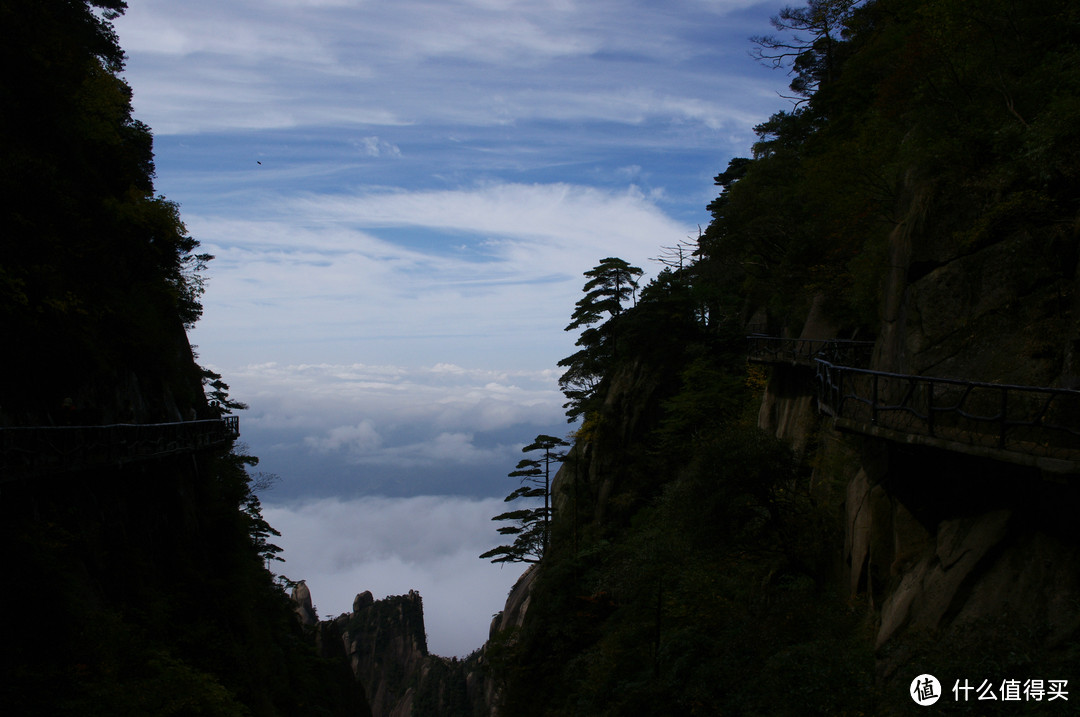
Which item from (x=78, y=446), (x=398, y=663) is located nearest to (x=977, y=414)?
(x=78, y=446)

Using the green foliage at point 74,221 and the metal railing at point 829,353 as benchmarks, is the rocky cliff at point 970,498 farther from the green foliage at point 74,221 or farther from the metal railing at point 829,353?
the green foliage at point 74,221

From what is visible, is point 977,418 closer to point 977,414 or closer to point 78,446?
point 977,414

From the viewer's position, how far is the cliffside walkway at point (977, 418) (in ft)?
22.5

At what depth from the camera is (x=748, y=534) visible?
46.7 feet

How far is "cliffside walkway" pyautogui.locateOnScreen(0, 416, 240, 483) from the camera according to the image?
36.6 ft

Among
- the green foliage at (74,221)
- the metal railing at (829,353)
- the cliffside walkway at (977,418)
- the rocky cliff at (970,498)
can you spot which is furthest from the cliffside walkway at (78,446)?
the metal railing at (829,353)

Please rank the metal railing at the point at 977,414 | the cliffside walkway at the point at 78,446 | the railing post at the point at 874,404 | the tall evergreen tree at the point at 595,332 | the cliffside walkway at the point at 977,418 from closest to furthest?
the cliffside walkway at the point at 977,418 → the metal railing at the point at 977,414 → the railing post at the point at 874,404 → the cliffside walkway at the point at 78,446 → the tall evergreen tree at the point at 595,332

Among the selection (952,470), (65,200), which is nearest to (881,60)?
(952,470)

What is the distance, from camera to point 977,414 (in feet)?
29.7

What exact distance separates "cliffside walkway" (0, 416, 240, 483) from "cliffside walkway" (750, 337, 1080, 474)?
50.0 ft

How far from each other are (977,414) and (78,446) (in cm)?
1743

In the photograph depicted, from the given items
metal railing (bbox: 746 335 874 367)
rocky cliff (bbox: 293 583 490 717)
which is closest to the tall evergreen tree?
metal railing (bbox: 746 335 874 367)

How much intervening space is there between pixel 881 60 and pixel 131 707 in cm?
2577

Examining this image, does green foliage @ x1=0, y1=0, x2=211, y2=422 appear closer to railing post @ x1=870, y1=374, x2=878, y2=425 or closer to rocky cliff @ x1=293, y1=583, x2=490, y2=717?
railing post @ x1=870, y1=374, x2=878, y2=425
